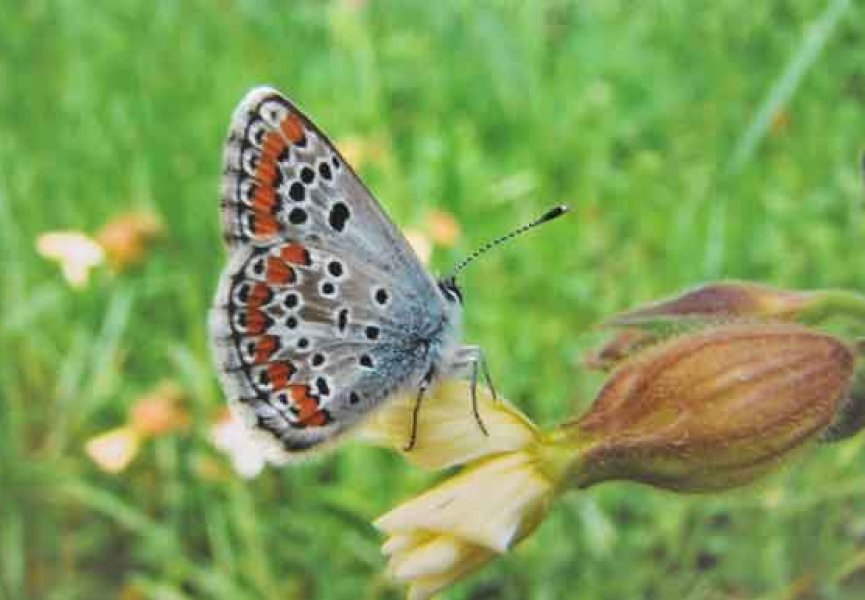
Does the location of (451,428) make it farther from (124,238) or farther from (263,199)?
(124,238)

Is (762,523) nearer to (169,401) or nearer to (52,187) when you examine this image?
(169,401)

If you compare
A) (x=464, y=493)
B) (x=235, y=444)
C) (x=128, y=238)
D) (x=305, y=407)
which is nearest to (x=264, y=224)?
(x=305, y=407)

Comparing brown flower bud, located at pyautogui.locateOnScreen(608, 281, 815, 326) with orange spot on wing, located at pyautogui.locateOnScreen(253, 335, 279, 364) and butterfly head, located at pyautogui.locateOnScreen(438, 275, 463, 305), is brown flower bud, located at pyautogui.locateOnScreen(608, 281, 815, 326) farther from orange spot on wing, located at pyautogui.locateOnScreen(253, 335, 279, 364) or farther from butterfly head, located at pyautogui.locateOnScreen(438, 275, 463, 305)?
orange spot on wing, located at pyautogui.locateOnScreen(253, 335, 279, 364)

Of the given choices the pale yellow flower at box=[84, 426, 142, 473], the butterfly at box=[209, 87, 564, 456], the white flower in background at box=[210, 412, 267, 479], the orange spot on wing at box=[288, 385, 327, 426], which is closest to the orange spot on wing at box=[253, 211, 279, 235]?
the butterfly at box=[209, 87, 564, 456]

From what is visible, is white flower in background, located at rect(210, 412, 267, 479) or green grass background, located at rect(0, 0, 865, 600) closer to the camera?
white flower in background, located at rect(210, 412, 267, 479)

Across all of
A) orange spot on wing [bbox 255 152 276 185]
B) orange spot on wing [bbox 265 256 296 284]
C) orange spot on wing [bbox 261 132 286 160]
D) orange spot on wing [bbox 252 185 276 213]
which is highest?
orange spot on wing [bbox 261 132 286 160]

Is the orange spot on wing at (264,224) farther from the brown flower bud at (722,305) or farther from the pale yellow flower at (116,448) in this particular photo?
the pale yellow flower at (116,448)

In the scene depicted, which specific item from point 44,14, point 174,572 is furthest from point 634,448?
point 44,14
